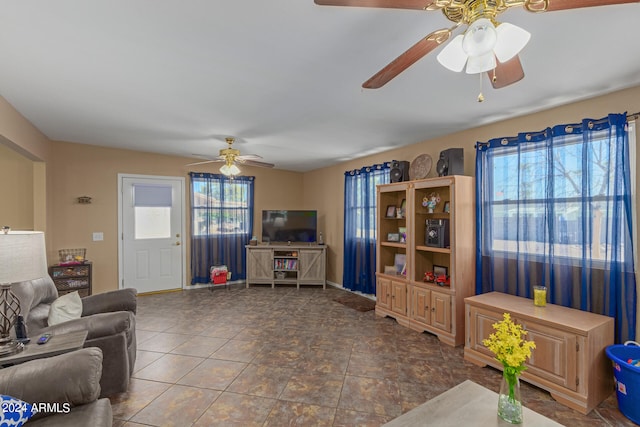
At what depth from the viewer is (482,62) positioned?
4.15 ft

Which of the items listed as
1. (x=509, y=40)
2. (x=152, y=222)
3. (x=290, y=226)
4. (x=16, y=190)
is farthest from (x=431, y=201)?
(x=16, y=190)

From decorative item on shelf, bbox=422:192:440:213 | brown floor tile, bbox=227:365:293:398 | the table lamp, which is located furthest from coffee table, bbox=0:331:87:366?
decorative item on shelf, bbox=422:192:440:213

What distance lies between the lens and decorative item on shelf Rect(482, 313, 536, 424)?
1379mm

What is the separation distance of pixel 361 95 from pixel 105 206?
4.58 metres

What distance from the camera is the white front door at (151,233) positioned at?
16.6 ft

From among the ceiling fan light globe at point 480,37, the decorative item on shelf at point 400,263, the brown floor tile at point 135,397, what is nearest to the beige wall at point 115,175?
the decorative item on shelf at point 400,263

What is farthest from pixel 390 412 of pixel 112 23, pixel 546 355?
pixel 112 23

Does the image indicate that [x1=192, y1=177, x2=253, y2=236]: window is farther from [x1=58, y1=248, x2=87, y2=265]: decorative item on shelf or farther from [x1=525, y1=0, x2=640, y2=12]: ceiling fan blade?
[x1=525, y1=0, x2=640, y2=12]: ceiling fan blade

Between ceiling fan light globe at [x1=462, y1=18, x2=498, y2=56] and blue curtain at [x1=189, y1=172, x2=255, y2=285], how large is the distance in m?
5.30

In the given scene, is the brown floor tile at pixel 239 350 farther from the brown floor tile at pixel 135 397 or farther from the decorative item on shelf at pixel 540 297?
the decorative item on shelf at pixel 540 297

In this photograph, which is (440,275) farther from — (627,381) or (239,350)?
(239,350)

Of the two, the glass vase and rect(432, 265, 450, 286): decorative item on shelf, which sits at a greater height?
rect(432, 265, 450, 286): decorative item on shelf

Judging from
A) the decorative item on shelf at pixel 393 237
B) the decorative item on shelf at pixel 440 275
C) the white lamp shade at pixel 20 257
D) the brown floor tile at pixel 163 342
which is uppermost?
the white lamp shade at pixel 20 257

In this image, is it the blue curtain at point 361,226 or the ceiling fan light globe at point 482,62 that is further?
the blue curtain at point 361,226
